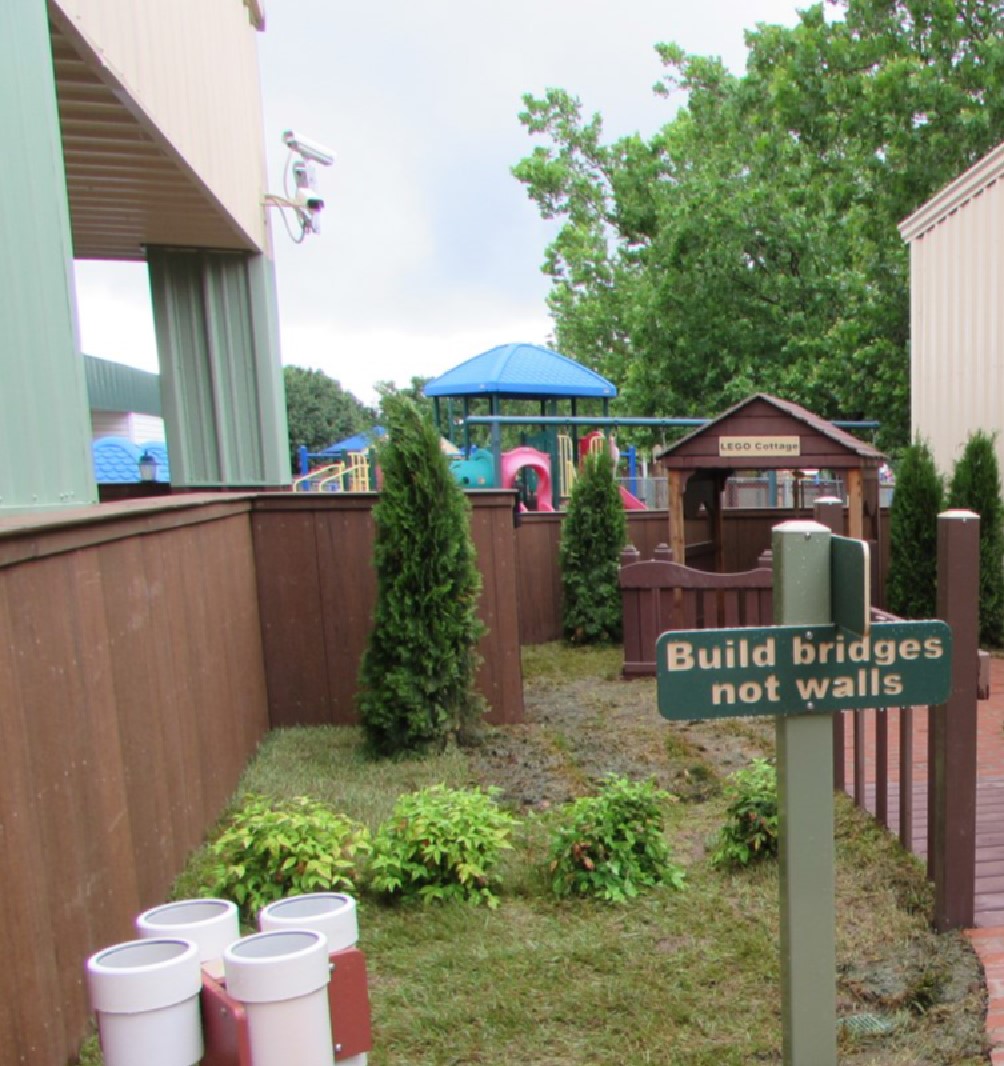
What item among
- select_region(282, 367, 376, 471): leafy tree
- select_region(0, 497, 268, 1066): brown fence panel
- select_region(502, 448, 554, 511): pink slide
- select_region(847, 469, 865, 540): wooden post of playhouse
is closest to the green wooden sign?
select_region(0, 497, 268, 1066): brown fence panel

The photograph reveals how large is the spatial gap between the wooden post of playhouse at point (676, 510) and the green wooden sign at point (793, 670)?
25.4 ft

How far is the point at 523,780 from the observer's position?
5.26 m

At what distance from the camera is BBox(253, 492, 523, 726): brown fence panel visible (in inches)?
249

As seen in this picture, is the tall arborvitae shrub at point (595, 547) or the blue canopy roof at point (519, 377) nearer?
the tall arborvitae shrub at point (595, 547)

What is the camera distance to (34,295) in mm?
3043

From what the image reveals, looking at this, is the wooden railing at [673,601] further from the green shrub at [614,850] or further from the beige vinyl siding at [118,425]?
the beige vinyl siding at [118,425]

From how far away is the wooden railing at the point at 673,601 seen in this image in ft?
27.2

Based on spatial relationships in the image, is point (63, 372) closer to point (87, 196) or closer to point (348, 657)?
point (348, 657)

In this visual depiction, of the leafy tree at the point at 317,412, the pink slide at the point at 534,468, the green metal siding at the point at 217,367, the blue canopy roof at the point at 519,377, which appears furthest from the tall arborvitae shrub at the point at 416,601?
the leafy tree at the point at 317,412

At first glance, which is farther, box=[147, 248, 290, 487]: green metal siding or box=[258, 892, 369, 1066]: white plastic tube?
box=[147, 248, 290, 487]: green metal siding

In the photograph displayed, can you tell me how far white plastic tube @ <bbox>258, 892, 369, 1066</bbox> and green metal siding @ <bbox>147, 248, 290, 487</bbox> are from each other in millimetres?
6052

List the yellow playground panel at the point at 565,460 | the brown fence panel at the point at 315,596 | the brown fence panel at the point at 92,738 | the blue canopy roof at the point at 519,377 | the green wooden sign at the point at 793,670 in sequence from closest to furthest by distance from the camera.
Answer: the green wooden sign at the point at 793,670 → the brown fence panel at the point at 92,738 → the brown fence panel at the point at 315,596 → the blue canopy roof at the point at 519,377 → the yellow playground panel at the point at 565,460

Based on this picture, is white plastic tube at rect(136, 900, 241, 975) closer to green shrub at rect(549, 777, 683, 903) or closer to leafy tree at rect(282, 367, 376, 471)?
green shrub at rect(549, 777, 683, 903)

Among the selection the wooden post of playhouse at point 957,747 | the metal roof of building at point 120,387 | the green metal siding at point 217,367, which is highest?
the metal roof of building at point 120,387
